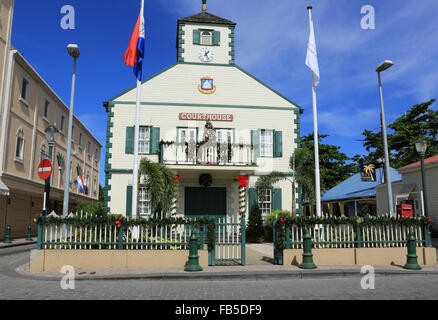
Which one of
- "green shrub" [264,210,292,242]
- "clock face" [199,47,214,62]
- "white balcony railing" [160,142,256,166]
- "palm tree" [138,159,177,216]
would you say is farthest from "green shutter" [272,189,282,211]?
"clock face" [199,47,214,62]

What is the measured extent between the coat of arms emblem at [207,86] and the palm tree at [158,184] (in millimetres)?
4719

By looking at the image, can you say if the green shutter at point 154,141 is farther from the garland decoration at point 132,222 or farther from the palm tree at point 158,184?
the garland decoration at point 132,222

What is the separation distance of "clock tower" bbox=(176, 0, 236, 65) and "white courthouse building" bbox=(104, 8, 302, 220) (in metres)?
0.05

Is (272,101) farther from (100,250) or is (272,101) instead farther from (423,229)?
(100,250)

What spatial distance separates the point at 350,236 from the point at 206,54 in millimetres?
11952

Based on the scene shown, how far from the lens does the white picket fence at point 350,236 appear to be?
30.9 feet

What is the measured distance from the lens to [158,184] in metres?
13.9

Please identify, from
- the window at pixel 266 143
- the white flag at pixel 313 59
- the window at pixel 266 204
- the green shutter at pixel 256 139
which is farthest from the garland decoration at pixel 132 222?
the window at pixel 266 143

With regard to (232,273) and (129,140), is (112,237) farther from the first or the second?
(129,140)

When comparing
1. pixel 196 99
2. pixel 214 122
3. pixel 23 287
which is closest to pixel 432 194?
pixel 214 122

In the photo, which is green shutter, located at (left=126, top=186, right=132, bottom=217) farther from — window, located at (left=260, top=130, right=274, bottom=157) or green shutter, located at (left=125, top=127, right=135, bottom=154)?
window, located at (left=260, top=130, right=274, bottom=157)

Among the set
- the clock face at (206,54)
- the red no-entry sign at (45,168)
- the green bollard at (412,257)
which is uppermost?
the clock face at (206,54)

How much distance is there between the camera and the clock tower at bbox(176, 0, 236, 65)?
17.8m

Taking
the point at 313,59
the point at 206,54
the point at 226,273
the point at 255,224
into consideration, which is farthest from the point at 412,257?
the point at 206,54
